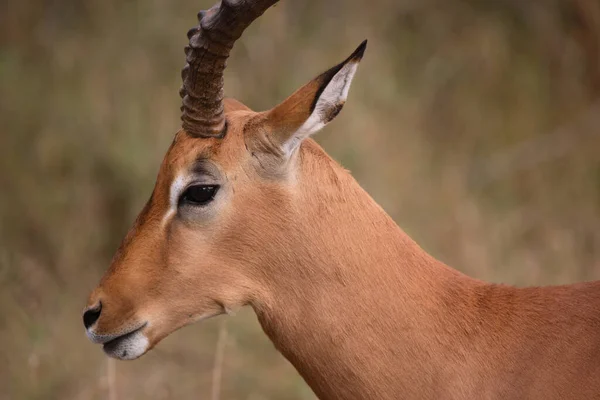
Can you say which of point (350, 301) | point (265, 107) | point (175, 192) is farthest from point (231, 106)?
point (265, 107)

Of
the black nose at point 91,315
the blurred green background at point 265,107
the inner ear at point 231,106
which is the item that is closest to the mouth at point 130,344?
the black nose at point 91,315

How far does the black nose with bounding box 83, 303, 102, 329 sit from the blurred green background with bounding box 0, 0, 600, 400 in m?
2.26

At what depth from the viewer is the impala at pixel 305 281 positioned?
3.48 meters

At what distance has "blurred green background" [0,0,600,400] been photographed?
6566 millimetres

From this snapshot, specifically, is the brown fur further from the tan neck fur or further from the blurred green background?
the blurred green background

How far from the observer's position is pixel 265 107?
25.1 feet

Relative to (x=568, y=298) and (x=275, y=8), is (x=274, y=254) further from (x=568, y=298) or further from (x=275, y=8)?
(x=275, y=8)

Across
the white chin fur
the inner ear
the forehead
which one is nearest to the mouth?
the white chin fur

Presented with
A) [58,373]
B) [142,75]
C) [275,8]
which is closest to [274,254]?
[58,373]

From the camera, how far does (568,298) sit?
3.60m

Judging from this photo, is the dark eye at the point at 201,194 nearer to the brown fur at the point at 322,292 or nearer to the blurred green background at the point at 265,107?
the brown fur at the point at 322,292

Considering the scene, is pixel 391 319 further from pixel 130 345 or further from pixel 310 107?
pixel 130 345

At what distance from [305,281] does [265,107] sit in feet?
13.9

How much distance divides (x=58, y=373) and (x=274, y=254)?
10.7 ft
